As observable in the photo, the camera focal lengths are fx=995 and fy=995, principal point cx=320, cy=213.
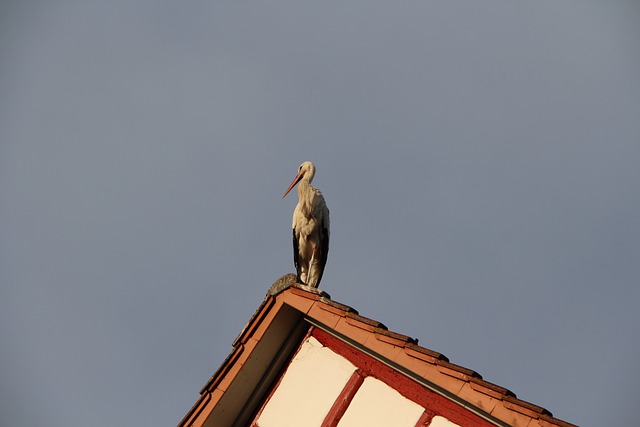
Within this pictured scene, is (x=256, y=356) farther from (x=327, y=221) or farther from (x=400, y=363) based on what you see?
(x=327, y=221)

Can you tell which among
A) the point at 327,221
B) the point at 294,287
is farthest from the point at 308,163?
the point at 294,287

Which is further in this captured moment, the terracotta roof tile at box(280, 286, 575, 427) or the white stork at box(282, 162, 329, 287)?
the white stork at box(282, 162, 329, 287)

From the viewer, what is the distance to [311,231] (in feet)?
36.9

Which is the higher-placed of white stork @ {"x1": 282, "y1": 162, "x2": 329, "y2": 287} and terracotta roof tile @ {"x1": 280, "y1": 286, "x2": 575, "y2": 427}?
white stork @ {"x1": 282, "y1": 162, "x2": 329, "y2": 287}

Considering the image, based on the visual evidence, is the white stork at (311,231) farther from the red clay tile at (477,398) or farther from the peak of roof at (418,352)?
the red clay tile at (477,398)

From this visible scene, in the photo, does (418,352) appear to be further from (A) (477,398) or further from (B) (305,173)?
(B) (305,173)

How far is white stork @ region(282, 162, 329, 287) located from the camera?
11.2 m

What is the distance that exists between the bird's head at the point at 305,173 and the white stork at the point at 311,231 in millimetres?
58

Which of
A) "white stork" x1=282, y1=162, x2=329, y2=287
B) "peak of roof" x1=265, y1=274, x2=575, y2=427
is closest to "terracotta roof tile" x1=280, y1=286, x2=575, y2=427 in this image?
"peak of roof" x1=265, y1=274, x2=575, y2=427

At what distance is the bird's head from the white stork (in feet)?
0.19

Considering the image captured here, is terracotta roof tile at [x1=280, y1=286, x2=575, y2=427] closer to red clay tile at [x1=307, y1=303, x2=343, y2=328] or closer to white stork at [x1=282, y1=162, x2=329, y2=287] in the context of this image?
red clay tile at [x1=307, y1=303, x2=343, y2=328]

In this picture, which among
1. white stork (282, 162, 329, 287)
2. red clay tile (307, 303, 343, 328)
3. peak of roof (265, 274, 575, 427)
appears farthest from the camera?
white stork (282, 162, 329, 287)

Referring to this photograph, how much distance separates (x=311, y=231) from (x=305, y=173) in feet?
3.08

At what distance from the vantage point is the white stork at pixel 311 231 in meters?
11.2
